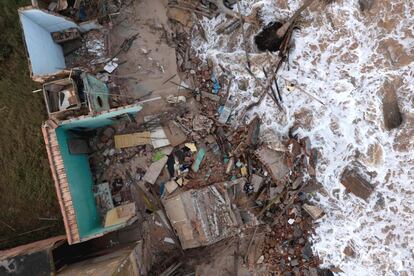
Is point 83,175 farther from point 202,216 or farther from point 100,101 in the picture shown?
point 202,216

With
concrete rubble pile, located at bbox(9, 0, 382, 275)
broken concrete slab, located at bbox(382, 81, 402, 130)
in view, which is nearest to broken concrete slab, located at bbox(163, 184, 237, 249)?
concrete rubble pile, located at bbox(9, 0, 382, 275)

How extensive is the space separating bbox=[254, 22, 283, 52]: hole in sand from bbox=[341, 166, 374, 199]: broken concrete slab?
3.73 m

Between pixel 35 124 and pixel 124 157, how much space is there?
241 cm

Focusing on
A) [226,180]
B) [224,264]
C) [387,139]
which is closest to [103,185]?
[226,180]

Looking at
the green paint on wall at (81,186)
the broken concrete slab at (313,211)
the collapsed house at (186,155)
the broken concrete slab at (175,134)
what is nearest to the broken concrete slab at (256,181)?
the collapsed house at (186,155)

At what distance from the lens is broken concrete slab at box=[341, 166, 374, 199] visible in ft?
30.2

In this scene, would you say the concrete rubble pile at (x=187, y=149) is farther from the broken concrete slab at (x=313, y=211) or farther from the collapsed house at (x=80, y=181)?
the collapsed house at (x=80, y=181)

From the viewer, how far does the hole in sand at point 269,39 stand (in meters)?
9.58

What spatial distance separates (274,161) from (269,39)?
324 cm

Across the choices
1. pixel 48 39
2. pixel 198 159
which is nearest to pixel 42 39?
pixel 48 39

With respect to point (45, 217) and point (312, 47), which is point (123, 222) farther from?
point (312, 47)

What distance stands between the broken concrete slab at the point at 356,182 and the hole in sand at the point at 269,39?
Answer: 3732 millimetres

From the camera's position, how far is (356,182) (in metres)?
9.21

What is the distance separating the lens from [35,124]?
9289 millimetres
